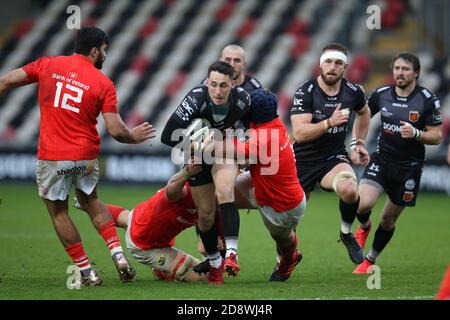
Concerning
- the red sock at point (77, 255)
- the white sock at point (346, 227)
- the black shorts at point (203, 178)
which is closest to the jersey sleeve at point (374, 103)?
the white sock at point (346, 227)

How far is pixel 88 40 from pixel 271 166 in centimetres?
194

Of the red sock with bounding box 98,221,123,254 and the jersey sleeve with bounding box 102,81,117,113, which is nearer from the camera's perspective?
the jersey sleeve with bounding box 102,81,117,113

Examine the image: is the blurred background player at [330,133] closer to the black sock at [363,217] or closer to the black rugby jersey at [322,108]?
the black rugby jersey at [322,108]

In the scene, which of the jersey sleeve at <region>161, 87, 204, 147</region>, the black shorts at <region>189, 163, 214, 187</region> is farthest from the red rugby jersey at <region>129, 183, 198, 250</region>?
the jersey sleeve at <region>161, 87, 204, 147</region>

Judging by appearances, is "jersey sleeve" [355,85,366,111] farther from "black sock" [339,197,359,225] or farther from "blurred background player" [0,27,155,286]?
"blurred background player" [0,27,155,286]

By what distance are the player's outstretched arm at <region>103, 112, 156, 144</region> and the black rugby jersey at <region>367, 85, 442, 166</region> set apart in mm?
3001

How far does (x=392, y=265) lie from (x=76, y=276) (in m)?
3.80

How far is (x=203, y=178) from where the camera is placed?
879 centimetres

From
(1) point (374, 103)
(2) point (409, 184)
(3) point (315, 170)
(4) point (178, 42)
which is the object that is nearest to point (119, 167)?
(4) point (178, 42)

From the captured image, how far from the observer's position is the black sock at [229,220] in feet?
28.4

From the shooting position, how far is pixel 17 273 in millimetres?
9547

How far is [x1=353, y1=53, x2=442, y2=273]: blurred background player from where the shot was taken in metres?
10.3

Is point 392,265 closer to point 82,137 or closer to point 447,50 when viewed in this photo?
point 82,137
